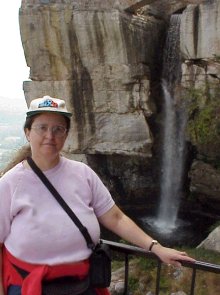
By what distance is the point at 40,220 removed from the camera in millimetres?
2240

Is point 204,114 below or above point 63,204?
below

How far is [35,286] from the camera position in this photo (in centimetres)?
217

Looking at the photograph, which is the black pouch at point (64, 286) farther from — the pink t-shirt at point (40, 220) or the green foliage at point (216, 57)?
the green foliage at point (216, 57)

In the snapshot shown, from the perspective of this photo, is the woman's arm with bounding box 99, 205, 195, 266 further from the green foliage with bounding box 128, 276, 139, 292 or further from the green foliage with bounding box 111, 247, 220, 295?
the green foliage with bounding box 128, 276, 139, 292

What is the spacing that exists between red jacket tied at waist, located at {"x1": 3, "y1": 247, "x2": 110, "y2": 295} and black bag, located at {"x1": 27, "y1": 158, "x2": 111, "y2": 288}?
62 millimetres

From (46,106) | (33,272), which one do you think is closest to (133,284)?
(33,272)

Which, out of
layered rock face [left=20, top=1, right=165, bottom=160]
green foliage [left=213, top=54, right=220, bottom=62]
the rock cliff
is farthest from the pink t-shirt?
layered rock face [left=20, top=1, right=165, bottom=160]

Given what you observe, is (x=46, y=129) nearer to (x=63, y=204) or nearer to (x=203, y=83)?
(x=63, y=204)

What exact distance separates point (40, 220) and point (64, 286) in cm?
43

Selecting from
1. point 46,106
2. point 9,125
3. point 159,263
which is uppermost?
point 46,106

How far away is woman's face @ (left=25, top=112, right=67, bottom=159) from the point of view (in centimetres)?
236

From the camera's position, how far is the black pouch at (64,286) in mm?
2230

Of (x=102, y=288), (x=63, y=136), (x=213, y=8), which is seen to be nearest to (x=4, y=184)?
(x=63, y=136)

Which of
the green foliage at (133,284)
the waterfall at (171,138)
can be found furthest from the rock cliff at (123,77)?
the green foliage at (133,284)
